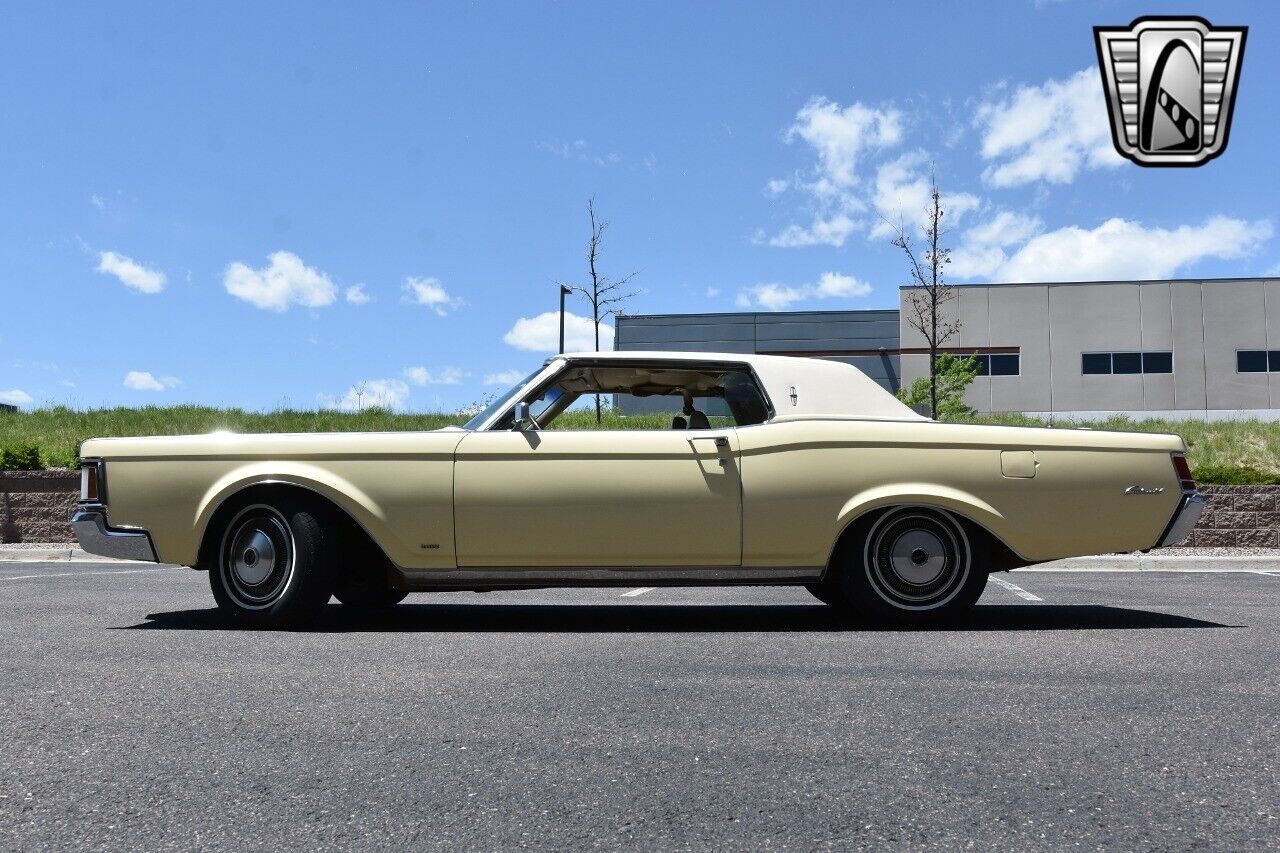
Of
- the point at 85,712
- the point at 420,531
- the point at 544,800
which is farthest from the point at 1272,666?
the point at 85,712

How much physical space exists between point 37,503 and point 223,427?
20.3ft


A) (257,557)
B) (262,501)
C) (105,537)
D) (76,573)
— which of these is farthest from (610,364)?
(76,573)

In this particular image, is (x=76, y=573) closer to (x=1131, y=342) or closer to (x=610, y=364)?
(x=610, y=364)

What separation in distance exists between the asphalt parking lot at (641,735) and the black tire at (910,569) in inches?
7.6

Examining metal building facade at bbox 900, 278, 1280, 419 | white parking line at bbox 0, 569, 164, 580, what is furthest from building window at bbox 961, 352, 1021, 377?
white parking line at bbox 0, 569, 164, 580

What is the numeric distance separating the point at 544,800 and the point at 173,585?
7.54m

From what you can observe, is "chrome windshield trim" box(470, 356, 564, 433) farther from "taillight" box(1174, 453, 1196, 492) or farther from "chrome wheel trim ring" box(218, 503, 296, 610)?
"taillight" box(1174, 453, 1196, 492)

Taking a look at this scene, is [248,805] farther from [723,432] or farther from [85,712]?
[723,432]

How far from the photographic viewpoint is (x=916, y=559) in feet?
20.1

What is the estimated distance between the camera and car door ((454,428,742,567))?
603 cm

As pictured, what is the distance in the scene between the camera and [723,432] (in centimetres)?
617

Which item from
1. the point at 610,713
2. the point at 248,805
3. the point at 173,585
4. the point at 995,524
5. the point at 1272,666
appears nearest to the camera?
the point at 248,805

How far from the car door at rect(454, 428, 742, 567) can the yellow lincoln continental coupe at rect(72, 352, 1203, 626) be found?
0.04ft

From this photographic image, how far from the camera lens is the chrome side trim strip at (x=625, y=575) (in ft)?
19.9
